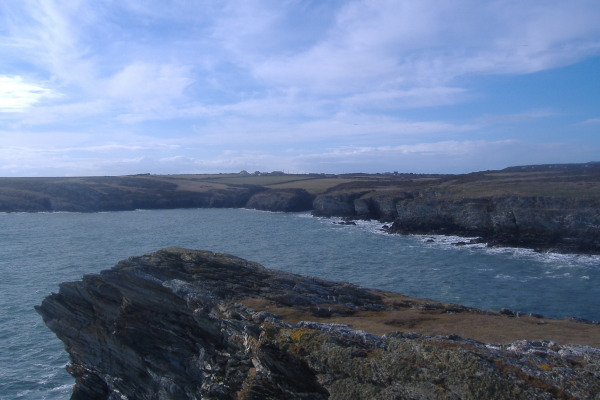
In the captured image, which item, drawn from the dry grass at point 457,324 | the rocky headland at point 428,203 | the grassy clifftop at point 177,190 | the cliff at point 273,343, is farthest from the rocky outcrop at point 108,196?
the dry grass at point 457,324

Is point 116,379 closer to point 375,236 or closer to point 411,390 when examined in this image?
point 411,390

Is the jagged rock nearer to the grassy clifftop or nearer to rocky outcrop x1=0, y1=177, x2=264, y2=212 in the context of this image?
the grassy clifftop

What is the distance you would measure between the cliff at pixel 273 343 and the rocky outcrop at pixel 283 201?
6929 cm

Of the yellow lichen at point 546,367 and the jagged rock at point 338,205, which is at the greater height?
the yellow lichen at point 546,367

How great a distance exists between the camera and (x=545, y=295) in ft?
96.3

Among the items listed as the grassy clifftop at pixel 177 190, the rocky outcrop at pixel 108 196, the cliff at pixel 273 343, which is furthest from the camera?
the rocky outcrop at pixel 108 196

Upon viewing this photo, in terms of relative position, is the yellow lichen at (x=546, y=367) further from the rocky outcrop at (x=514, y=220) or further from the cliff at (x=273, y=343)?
the rocky outcrop at (x=514, y=220)

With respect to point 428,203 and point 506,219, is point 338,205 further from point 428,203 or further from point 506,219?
point 506,219

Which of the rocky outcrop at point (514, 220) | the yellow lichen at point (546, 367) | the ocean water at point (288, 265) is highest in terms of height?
the yellow lichen at point (546, 367)

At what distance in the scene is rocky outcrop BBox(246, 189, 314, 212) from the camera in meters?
91.9

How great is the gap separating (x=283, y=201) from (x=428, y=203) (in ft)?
125

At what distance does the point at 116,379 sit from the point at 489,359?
14.8 m

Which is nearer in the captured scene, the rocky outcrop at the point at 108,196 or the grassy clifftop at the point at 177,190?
the grassy clifftop at the point at 177,190

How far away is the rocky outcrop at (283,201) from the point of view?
91938mm
